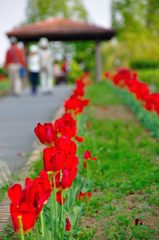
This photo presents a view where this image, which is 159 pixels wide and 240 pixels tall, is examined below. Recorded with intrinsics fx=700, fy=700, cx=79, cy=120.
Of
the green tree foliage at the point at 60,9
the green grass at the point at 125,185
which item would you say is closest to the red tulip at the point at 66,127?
the green grass at the point at 125,185

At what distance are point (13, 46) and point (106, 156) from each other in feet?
44.4

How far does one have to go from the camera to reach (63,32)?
32.4m

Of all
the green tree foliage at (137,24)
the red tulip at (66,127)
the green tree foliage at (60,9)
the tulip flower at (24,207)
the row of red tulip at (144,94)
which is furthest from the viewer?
the green tree foliage at (60,9)

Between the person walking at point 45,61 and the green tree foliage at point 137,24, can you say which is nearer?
the person walking at point 45,61

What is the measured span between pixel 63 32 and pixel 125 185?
1066 inches

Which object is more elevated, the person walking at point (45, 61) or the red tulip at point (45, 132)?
the red tulip at point (45, 132)

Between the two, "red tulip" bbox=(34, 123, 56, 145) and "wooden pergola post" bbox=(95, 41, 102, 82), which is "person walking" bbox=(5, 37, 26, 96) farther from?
"red tulip" bbox=(34, 123, 56, 145)

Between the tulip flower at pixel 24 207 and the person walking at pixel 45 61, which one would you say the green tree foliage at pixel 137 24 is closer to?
the person walking at pixel 45 61

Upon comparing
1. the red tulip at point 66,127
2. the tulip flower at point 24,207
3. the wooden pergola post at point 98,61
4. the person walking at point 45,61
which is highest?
the tulip flower at point 24,207

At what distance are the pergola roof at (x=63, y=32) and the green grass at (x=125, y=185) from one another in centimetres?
2214

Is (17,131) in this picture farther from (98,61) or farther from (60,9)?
(60,9)

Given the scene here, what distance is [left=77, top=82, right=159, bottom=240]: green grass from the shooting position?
4.43 meters

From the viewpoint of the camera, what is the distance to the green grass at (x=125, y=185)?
174 inches

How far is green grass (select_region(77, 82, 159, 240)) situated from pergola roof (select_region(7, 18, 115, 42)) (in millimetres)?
22135
